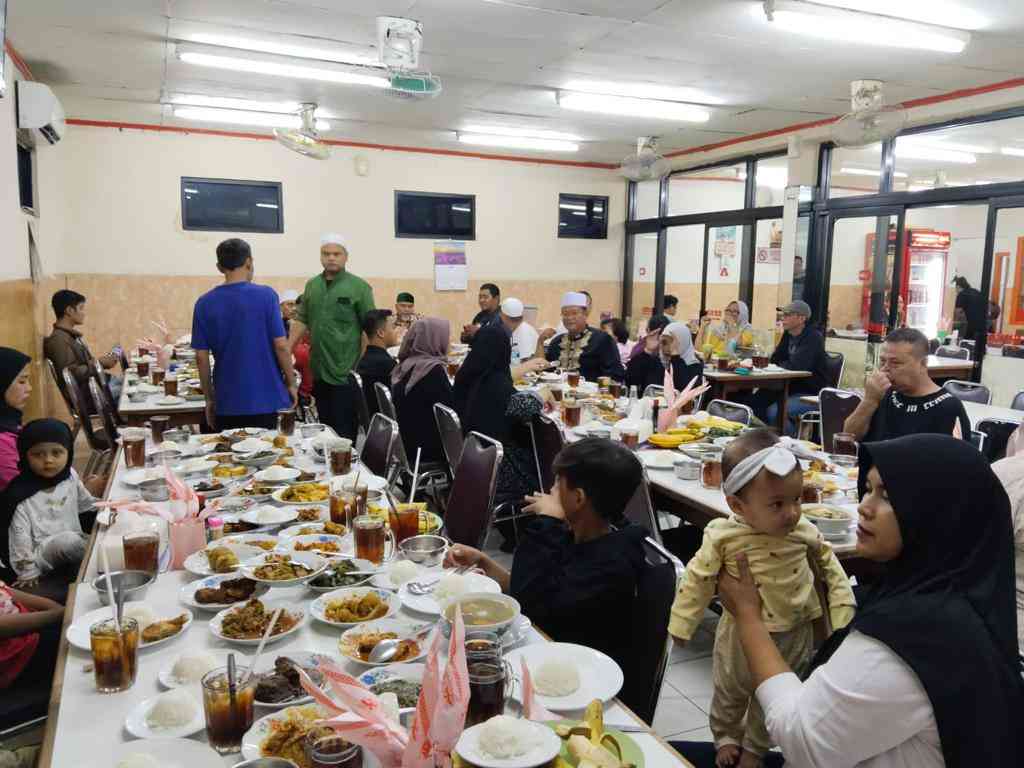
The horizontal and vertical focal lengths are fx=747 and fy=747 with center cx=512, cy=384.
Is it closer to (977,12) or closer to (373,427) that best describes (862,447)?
(373,427)

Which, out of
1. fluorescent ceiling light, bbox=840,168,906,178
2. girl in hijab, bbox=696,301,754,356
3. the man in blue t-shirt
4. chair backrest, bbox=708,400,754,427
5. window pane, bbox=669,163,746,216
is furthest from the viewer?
window pane, bbox=669,163,746,216

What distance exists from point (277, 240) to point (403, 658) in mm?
8881

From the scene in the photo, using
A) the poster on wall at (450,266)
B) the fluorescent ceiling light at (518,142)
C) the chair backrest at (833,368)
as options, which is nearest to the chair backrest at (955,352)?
the chair backrest at (833,368)

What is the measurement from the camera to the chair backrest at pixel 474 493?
2.73 meters

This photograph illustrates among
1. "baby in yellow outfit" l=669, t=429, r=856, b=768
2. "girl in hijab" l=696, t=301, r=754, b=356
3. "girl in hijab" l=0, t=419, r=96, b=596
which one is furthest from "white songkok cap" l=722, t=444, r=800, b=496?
"girl in hijab" l=696, t=301, r=754, b=356

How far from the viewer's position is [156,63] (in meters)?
6.30

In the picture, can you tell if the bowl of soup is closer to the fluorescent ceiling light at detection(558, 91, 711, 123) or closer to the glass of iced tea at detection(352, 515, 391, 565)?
the glass of iced tea at detection(352, 515, 391, 565)

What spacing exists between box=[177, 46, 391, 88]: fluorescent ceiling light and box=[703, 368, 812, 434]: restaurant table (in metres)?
3.83

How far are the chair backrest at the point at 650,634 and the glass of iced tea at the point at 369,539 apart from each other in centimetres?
70

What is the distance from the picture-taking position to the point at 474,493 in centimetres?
287

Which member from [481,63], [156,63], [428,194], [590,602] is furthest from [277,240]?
[590,602]

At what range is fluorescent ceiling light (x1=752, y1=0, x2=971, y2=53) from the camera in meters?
4.85

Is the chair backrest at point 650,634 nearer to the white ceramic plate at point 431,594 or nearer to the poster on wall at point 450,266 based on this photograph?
the white ceramic plate at point 431,594

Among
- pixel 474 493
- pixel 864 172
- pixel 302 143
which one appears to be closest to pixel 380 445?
pixel 474 493
